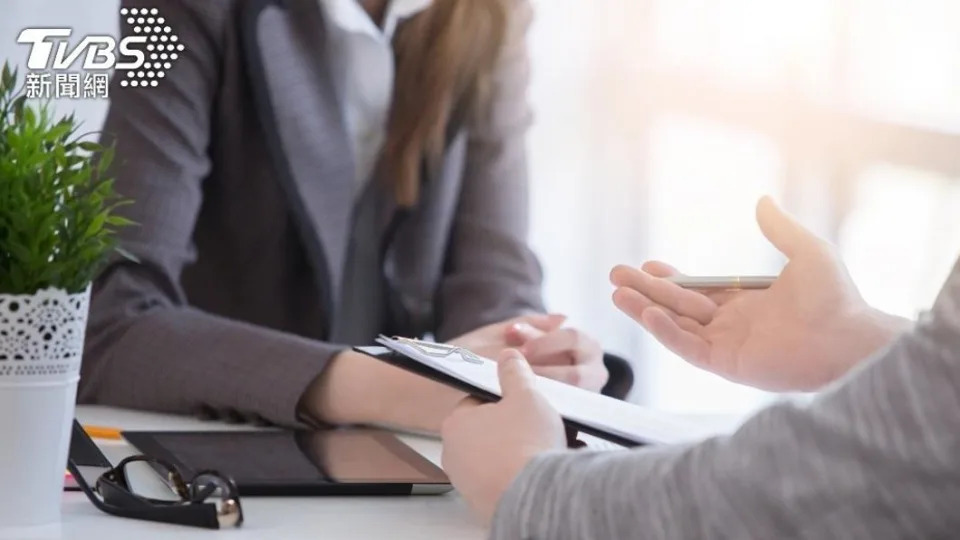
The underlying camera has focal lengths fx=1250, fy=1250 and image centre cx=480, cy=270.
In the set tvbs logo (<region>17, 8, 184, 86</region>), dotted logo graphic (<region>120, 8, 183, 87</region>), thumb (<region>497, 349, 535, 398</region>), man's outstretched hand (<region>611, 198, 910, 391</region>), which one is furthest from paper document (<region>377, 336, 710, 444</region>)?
tvbs logo (<region>17, 8, 184, 86</region>)


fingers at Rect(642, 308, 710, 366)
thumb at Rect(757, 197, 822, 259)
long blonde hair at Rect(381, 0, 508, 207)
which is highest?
long blonde hair at Rect(381, 0, 508, 207)

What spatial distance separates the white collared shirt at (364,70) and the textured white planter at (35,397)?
43.9 inches

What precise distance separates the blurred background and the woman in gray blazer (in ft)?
0.55

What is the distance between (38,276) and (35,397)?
0.06 meters

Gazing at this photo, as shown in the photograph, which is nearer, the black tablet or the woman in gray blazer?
the black tablet

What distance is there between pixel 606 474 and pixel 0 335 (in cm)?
31

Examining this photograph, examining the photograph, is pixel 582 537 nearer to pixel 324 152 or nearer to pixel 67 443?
pixel 67 443

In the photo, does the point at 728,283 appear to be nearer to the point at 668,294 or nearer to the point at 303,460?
the point at 668,294

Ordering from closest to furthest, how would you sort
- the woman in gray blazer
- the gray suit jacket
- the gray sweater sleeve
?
the gray sweater sleeve → the woman in gray blazer → the gray suit jacket

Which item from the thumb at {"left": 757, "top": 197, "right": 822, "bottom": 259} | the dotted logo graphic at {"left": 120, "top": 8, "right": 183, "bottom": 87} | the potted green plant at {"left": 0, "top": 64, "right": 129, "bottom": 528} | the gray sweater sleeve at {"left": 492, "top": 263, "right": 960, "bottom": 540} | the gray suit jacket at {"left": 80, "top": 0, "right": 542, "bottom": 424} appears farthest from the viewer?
the dotted logo graphic at {"left": 120, "top": 8, "right": 183, "bottom": 87}

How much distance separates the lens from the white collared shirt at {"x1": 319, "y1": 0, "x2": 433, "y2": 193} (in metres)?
1.73

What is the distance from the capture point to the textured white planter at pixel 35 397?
0.60 meters

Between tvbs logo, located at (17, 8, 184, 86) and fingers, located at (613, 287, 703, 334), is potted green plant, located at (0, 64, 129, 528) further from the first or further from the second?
tvbs logo, located at (17, 8, 184, 86)

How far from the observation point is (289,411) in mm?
996
